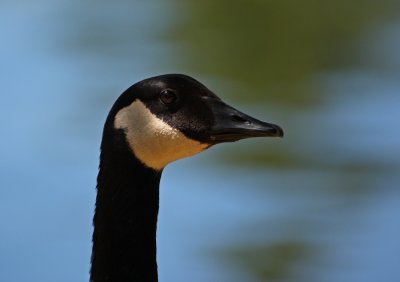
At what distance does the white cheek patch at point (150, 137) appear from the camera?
5.63 meters

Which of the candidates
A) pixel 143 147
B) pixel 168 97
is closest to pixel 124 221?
pixel 143 147

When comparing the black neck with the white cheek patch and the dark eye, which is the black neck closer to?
the white cheek patch

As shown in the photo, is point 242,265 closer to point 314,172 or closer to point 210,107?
point 314,172

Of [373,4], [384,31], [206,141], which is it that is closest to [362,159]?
[384,31]

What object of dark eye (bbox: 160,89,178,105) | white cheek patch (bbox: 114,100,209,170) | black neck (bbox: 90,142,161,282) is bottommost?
black neck (bbox: 90,142,161,282)

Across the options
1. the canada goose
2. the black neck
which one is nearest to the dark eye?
the canada goose

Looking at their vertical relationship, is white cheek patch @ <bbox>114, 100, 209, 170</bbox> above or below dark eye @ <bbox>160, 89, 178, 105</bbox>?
below

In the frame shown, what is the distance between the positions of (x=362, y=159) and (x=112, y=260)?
17.3 ft

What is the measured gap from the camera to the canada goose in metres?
5.64

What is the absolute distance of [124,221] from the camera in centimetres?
573

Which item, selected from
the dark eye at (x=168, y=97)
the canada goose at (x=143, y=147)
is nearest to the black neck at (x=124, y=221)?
the canada goose at (x=143, y=147)

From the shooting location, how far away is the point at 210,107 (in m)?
5.72

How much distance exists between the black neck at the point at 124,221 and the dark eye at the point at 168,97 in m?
0.27

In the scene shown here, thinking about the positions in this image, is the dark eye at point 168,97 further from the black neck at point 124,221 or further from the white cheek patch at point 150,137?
the black neck at point 124,221
